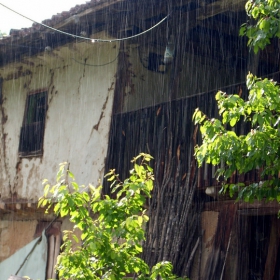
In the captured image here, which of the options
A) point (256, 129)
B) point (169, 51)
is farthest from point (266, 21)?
point (169, 51)

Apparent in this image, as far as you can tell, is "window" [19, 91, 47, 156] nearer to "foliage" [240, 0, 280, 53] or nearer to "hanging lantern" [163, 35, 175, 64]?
"hanging lantern" [163, 35, 175, 64]

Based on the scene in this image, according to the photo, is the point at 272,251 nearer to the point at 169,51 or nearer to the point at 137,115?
the point at 137,115

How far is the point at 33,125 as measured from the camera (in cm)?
1317

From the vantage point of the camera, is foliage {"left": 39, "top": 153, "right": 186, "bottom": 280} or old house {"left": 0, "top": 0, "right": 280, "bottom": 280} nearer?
foliage {"left": 39, "top": 153, "right": 186, "bottom": 280}

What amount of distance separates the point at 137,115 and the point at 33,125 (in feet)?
11.3

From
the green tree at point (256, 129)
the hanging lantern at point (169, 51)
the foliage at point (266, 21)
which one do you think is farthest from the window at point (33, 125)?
the foliage at point (266, 21)

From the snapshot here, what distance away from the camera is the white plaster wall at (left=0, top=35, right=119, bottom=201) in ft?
37.7

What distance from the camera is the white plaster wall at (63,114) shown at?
11492 millimetres

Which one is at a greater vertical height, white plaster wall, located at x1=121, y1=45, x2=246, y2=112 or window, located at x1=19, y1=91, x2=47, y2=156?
white plaster wall, located at x1=121, y1=45, x2=246, y2=112

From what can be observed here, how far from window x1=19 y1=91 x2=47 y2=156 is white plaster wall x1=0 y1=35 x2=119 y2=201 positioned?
14 centimetres

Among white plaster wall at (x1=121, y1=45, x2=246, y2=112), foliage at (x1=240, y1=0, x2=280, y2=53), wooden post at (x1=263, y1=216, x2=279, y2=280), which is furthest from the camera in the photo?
white plaster wall at (x1=121, y1=45, x2=246, y2=112)

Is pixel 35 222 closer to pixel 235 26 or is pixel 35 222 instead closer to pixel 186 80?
pixel 186 80

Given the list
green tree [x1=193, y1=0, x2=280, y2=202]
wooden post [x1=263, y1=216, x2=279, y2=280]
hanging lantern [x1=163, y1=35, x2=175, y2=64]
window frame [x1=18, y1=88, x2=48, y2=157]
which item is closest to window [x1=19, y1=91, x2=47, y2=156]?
window frame [x1=18, y1=88, x2=48, y2=157]

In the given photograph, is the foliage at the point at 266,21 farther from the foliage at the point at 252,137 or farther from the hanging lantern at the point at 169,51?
the hanging lantern at the point at 169,51
